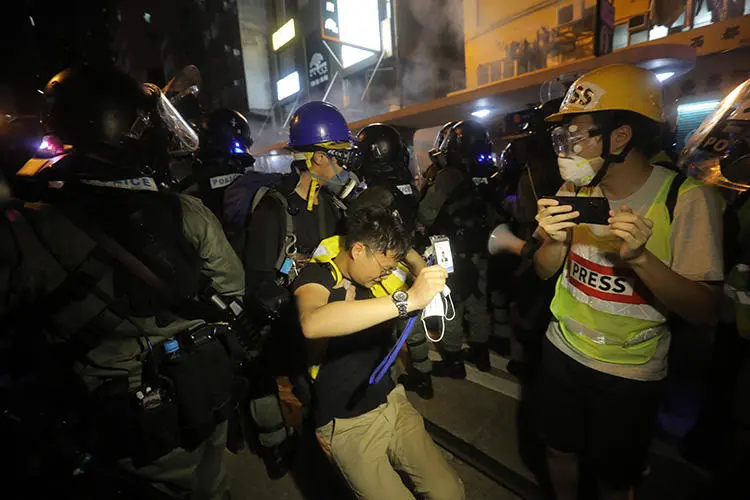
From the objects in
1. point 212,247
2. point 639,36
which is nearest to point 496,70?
point 639,36

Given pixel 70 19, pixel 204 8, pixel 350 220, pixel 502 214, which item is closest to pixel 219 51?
pixel 204 8

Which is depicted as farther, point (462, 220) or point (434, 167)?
point (434, 167)

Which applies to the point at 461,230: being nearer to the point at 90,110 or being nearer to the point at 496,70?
the point at 90,110

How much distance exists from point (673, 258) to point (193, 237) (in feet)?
9.09

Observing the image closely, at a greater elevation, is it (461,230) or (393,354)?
(461,230)

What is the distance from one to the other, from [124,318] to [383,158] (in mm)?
3066

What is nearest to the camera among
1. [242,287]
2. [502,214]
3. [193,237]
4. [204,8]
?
[193,237]

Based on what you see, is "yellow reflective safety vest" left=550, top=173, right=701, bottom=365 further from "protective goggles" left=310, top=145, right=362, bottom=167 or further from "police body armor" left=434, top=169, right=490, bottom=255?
"police body armor" left=434, top=169, right=490, bottom=255

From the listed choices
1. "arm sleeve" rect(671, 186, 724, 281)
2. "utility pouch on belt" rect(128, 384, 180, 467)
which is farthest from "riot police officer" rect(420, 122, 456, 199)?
"utility pouch on belt" rect(128, 384, 180, 467)

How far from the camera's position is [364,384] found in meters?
2.03

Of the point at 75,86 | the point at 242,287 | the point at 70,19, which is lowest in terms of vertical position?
the point at 242,287

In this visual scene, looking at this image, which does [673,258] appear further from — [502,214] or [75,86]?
[75,86]

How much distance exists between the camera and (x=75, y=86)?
2.12 metres

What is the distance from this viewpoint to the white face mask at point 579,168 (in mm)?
1786
